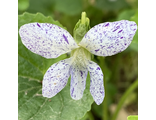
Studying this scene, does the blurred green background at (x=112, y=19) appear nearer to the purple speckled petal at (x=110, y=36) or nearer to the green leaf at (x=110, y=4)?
the green leaf at (x=110, y=4)

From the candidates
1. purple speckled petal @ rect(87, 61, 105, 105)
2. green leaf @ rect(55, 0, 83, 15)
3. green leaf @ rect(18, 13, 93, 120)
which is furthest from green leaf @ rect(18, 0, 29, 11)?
purple speckled petal @ rect(87, 61, 105, 105)

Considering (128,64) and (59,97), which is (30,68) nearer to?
(59,97)

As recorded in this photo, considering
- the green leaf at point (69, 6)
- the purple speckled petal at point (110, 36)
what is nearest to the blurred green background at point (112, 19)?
the green leaf at point (69, 6)

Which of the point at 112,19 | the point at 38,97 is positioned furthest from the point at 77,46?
the point at 112,19

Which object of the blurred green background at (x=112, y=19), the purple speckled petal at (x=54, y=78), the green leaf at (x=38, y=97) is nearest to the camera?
the purple speckled petal at (x=54, y=78)

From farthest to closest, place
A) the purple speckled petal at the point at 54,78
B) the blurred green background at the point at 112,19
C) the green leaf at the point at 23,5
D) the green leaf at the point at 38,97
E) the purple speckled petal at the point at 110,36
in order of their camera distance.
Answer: the blurred green background at the point at 112,19 < the green leaf at the point at 23,5 < the green leaf at the point at 38,97 < the purple speckled petal at the point at 54,78 < the purple speckled petal at the point at 110,36

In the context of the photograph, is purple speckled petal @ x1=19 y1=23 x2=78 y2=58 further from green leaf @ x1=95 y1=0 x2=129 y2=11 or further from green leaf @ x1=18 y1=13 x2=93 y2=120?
green leaf @ x1=95 y1=0 x2=129 y2=11

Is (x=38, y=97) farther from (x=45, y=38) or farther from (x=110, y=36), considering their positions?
(x=110, y=36)
